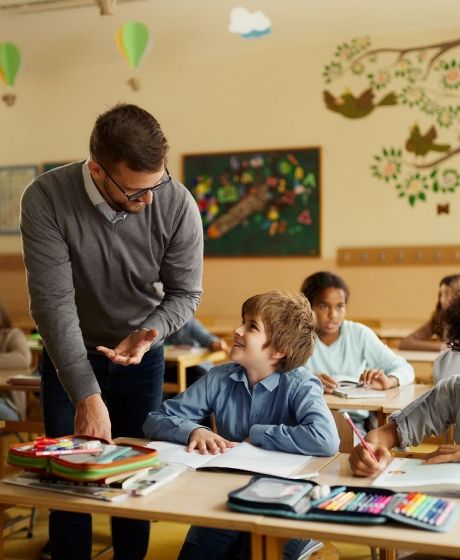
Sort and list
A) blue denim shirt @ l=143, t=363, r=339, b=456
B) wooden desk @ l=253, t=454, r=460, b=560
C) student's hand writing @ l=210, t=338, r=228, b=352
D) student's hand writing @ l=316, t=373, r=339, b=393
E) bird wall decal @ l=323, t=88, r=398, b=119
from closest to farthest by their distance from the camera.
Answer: wooden desk @ l=253, t=454, r=460, b=560, blue denim shirt @ l=143, t=363, r=339, b=456, student's hand writing @ l=316, t=373, r=339, b=393, student's hand writing @ l=210, t=338, r=228, b=352, bird wall decal @ l=323, t=88, r=398, b=119

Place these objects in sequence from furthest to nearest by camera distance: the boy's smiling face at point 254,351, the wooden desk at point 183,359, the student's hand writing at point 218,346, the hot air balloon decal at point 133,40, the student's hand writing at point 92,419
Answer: the hot air balloon decal at point 133,40 < the student's hand writing at point 218,346 < the wooden desk at point 183,359 < the boy's smiling face at point 254,351 < the student's hand writing at point 92,419

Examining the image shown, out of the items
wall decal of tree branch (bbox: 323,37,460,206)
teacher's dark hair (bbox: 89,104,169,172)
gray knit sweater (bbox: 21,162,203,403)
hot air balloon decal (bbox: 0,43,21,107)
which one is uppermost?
hot air balloon decal (bbox: 0,43,21,107)

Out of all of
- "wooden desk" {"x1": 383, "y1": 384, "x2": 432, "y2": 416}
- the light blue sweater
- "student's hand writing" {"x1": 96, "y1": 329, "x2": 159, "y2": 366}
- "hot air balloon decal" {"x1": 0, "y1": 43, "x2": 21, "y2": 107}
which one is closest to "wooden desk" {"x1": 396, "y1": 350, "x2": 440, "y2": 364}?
the light blue sweater

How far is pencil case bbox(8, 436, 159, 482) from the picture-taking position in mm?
1715

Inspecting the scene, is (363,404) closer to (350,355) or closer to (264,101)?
(350,355)

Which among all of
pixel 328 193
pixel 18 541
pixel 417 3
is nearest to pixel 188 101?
pixel 328 193

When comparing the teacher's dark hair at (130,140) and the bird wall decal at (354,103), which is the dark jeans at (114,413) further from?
the bird wall decal at (354,103)

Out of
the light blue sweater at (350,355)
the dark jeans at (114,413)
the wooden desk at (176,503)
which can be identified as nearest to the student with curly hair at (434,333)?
the light blue sweater at (350,355)

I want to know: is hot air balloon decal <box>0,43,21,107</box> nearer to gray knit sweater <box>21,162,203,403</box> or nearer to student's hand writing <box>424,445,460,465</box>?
gray knit sweater <box>21,162,203,403</box>

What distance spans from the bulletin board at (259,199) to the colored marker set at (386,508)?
4.98m

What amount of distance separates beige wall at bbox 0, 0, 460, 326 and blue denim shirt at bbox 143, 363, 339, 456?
13.5ft

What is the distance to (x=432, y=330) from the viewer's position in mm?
5125

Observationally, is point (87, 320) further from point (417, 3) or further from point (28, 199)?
point (417, 3)

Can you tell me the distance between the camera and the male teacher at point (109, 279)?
2035mm
